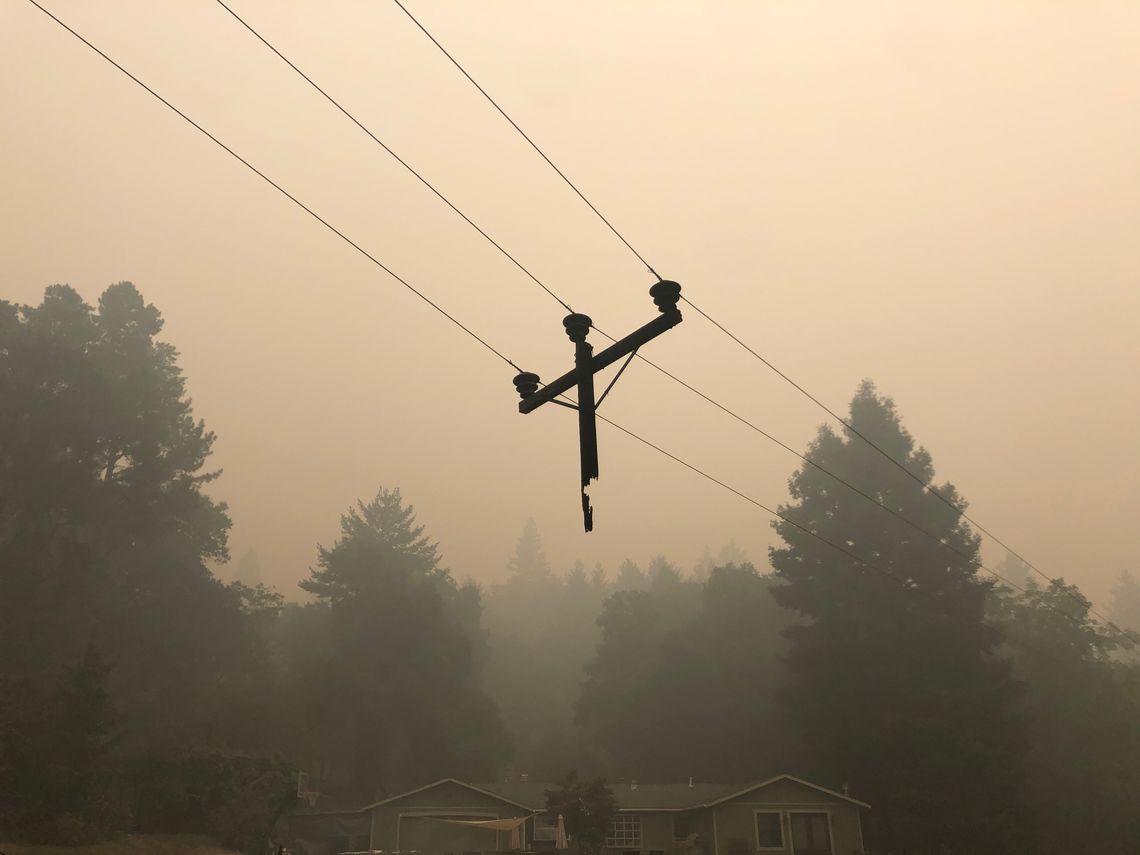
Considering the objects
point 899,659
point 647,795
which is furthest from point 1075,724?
point 647,795

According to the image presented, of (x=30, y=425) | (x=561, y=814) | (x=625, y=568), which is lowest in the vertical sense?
(x=561, y=814)

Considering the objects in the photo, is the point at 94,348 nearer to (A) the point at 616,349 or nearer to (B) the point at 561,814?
(B) the point at 561,814

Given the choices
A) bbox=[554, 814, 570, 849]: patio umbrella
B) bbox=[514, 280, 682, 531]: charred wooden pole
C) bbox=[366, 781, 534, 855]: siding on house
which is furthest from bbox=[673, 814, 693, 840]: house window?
bbox=[514, 280, 682, 531]: charred wooden pole

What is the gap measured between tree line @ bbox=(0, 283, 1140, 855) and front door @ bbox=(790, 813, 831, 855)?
4777 mm

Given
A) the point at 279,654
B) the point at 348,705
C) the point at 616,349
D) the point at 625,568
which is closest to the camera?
the point at 616,349

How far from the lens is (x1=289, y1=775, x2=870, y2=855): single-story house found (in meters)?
42.3

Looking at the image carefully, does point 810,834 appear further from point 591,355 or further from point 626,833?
point 591,355

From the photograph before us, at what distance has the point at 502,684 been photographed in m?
109

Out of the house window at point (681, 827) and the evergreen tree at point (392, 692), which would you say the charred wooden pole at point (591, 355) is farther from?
the evergreen tree at point (392, 692)

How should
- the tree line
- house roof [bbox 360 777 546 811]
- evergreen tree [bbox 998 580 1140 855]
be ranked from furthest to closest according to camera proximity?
evergreen tree [bbox 998 580 1140 855] < house roof [bbox 360 777 546 811] < the tree line

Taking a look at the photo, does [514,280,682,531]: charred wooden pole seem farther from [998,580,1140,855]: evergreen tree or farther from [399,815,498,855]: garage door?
[998,580,1140,855]: evergreen tree

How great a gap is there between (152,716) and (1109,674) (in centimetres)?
6089

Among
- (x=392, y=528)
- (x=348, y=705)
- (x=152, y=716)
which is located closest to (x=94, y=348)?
(x=152, y=716)

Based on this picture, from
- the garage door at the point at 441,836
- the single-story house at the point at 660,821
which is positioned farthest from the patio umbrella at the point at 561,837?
the garage door at the point at 441,836
